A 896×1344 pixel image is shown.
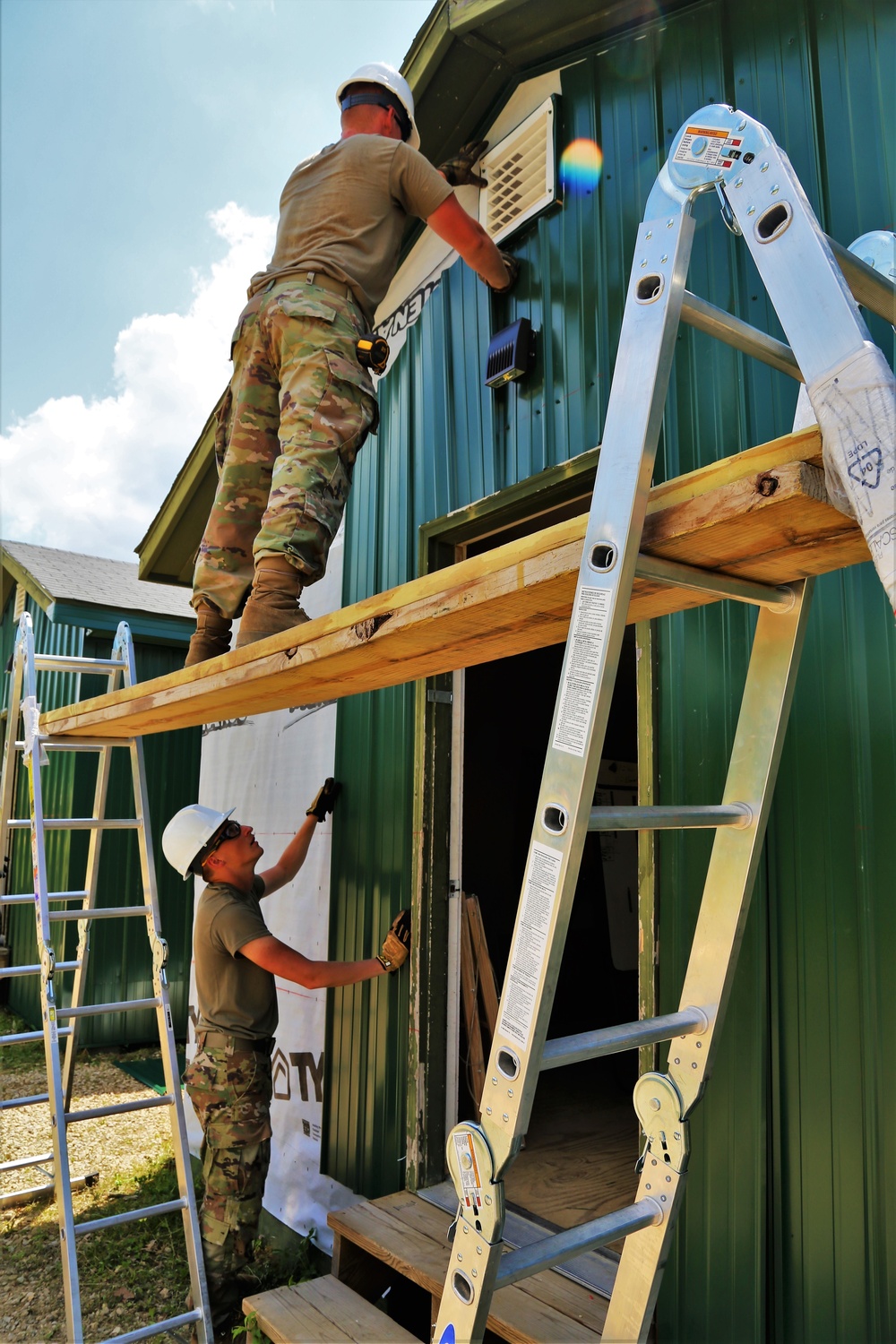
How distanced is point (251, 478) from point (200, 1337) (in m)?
3.24

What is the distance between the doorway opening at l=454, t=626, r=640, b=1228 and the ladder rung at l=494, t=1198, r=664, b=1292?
3.10m

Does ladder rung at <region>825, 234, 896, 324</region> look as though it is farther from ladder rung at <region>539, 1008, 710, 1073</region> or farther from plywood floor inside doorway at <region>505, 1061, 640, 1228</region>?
plywood floor inside doorway at <region>505, 1061, 640, 1228</region>

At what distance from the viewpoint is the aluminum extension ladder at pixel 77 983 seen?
3281mm

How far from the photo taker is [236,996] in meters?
3.62

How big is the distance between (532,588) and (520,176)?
103 inches

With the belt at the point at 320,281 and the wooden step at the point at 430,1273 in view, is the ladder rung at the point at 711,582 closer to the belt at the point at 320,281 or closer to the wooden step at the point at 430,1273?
the belt at the point at 320,281

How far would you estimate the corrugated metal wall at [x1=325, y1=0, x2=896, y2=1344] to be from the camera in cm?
207

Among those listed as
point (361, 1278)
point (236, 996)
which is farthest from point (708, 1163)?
point (236, 996)

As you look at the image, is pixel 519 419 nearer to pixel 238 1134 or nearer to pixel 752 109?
pixel 752 109

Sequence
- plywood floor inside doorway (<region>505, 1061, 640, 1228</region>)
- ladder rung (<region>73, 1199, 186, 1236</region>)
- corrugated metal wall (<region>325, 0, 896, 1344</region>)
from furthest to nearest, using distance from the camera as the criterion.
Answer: plywood floor inside doorway (<region>505, 1061, 640, 1228</region>)
ladder rung (<region>73, 1199, 186, 1236</region>)
corrugated metal wall (<region>325, 0, 896, 1344</region>)

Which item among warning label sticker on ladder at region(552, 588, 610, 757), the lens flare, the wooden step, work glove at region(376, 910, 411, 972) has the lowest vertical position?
the wooden step

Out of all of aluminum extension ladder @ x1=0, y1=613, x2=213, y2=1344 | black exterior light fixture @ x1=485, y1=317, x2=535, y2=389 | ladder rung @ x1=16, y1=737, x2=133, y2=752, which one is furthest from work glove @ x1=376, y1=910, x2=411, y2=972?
black exterior light fixture @ x1=485, y1=317, x2=535, y2=389

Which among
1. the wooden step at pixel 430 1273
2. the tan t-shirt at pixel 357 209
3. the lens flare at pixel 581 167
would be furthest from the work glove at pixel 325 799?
the lens flare at pixel 581 167

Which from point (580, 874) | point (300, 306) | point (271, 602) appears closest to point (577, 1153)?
point (580, 874)
